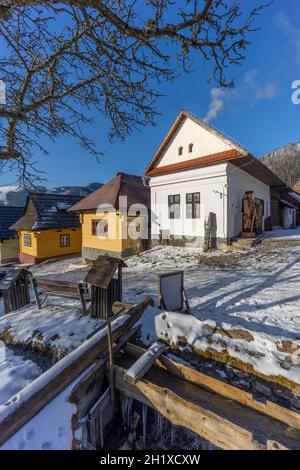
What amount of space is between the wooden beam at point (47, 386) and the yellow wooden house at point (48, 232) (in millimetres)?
16180

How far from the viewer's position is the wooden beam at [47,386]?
2.15 metres

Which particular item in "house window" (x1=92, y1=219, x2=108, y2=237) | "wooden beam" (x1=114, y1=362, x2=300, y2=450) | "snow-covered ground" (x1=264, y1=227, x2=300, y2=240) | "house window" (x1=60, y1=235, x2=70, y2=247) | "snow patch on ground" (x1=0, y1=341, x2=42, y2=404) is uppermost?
"house window" (x1=92, y1=219, x2=108, y2=237)

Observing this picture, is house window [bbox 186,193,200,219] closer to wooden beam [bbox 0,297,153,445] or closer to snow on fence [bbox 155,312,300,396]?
snow on fence [bbox 155,312,300,396]

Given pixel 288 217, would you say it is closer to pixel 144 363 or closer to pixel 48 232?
pixel 48 232

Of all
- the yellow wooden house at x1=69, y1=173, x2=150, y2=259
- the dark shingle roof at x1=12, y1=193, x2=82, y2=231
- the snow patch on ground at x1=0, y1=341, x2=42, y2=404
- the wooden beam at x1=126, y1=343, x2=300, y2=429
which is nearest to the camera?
the wooden beam at x1=126, y1=343, x2=300, y2=429

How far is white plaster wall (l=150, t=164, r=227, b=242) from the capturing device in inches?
450

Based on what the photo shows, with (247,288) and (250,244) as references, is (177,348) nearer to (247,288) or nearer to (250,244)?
(247,288)

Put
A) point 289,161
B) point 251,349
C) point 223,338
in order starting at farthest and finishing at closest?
point 289,161 < point 223,338 < point 251,349

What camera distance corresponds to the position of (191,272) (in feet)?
26.7

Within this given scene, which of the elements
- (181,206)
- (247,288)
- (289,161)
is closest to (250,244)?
(181,206)

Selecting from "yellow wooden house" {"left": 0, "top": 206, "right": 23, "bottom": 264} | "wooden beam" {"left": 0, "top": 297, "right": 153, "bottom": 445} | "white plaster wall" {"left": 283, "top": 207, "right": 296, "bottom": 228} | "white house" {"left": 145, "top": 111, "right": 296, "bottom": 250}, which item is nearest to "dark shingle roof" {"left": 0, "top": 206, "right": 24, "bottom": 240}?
"yellow wooden house" {"left": 0, "top": 206, "right": 23, "bottom": 264}

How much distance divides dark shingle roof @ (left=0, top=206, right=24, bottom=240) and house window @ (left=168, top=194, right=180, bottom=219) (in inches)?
739

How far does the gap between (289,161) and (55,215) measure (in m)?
67.7

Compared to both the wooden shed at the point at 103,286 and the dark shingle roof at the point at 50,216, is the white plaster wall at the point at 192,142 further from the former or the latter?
the dark shingle roof at the point at 50,216
